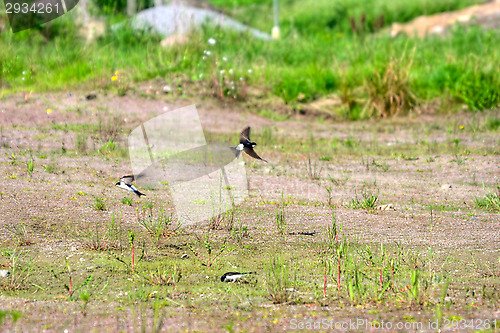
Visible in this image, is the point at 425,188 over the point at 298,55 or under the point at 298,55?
under

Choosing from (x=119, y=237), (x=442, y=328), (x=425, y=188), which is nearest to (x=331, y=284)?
(x=442, y=328)

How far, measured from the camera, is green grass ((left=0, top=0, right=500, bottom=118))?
851cm

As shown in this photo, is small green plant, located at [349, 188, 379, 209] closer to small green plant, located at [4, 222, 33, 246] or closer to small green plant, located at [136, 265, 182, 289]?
small green plant, located at [136, 265, 182, 289]

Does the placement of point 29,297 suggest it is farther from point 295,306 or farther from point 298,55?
point 298,55

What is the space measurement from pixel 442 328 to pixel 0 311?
1998 mm

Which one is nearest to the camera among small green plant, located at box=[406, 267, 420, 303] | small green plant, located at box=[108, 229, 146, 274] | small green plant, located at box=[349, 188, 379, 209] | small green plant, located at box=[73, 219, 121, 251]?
small green plant, located at box=[406, 267, 420, 303]

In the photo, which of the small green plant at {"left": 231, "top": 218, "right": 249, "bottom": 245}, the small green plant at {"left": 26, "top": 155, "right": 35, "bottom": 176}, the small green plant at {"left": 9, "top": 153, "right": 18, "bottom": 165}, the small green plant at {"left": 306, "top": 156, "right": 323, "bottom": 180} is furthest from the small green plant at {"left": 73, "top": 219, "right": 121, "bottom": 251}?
the small green plant at {"left": 306, "top": 156, "right": 323, "bottom": 180}

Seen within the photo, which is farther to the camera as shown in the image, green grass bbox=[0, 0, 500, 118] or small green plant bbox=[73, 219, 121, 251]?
green grass bbox=[0, 0, 500, 118]

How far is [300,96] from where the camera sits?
8734mm

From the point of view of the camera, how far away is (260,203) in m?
5.10

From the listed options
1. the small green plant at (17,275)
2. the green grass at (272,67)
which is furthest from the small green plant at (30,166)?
the green grass at (272,67)

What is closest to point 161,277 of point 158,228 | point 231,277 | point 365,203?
point 231,277

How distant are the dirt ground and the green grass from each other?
1.18 feet

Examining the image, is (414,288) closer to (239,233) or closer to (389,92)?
(239,233)
